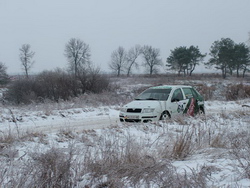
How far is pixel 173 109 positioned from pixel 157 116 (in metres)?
1.00

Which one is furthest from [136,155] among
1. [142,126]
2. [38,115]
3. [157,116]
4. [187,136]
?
[38,115]

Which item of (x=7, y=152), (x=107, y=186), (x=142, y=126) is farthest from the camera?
(x=142, y=126)

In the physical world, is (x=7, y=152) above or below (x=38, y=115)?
above

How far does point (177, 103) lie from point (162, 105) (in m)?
0.90

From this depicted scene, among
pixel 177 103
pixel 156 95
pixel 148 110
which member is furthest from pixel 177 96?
pixel 148 110

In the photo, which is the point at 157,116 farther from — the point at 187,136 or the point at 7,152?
the point at 7,152

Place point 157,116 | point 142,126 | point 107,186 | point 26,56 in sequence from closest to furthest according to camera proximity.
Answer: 1. point 107,186
2. point 142,126
3. point 157,116
4. point 26,56

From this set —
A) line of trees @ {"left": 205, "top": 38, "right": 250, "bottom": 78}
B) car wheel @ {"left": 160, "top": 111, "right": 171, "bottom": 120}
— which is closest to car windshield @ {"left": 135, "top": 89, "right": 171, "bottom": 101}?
car wheel @ {"left": 160, "top": 111, "right": 171, "bottom": 120}

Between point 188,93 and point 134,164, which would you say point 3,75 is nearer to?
point 188,93

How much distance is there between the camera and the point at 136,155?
488 cm

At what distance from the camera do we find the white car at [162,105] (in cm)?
1044

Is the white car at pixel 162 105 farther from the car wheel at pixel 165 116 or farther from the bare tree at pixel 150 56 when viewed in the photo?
the bare tree at pixel 150 56

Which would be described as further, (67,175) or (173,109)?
(173,109)

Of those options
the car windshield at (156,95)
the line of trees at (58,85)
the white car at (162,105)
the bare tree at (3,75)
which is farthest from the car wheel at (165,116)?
the bare tree at (3,75)
